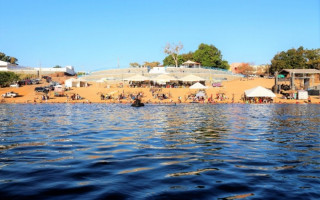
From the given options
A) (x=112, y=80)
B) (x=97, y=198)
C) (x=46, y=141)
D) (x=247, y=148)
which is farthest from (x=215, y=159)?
(x=112, y=80)

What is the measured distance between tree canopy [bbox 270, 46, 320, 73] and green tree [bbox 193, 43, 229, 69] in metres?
14.9

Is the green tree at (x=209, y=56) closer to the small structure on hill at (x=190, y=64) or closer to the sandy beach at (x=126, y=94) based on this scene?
the small structure on hill at (x=190, y=64)

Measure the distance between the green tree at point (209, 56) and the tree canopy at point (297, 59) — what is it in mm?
14878

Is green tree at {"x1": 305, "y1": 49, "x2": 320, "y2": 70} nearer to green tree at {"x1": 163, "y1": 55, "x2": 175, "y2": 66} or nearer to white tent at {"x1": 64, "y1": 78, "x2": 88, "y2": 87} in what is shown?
green tree at {"x1": 163, "y1": 55, "x2": 175, "y2": 66}

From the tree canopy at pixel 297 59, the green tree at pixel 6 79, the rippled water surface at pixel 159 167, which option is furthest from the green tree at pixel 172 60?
the rippled water surface at pixel 159 167

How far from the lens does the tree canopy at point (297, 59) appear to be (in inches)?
2628

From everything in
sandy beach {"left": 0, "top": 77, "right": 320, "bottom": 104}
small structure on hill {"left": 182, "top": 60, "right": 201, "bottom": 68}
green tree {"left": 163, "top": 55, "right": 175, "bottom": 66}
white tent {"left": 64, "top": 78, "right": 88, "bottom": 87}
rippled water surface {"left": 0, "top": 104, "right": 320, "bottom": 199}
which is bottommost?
rippled water surface {"left": 0, "top": 104, "right": 320, "bottom": 199}

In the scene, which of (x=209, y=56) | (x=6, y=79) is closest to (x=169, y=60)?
(x=209, y=56)

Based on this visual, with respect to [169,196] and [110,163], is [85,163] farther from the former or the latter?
[169,196]

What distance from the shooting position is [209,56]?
8006cm

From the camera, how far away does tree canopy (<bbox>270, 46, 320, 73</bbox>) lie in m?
66.8

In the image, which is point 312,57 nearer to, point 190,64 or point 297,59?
point 297,59

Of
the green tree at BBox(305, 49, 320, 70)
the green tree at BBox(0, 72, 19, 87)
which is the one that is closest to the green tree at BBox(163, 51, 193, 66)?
the green tree at BBox(305, 49, 320, 70)

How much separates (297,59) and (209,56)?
846 inches
